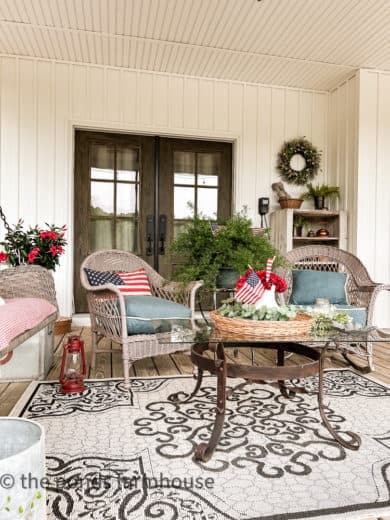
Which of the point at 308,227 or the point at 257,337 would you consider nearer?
the point at 257,337

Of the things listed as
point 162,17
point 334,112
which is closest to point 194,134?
point 162,17

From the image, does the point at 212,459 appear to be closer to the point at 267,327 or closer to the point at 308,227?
the point at 267,327

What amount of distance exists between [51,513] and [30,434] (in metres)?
0.51

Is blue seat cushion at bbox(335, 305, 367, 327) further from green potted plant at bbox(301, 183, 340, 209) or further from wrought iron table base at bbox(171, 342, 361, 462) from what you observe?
green potted plant at bbox(301, 183, 340, 209)

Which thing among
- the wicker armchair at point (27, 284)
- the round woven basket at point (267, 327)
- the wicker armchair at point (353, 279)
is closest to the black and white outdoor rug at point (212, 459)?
the round woven basket at point (267, 327)

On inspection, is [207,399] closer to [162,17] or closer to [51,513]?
[51,513]

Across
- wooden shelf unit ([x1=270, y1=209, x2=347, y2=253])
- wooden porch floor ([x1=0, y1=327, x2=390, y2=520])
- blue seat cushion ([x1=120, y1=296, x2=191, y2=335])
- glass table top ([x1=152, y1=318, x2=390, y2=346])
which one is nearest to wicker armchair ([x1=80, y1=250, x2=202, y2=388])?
blue seat cushion ([x1=120, y1=296, x2=191, y2=335])

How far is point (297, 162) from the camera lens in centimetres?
520

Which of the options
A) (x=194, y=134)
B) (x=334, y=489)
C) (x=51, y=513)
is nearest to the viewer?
(x=51, y=513)

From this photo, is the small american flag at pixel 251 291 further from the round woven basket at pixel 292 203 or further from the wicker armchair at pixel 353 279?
the round woven basket at pixel 292 203

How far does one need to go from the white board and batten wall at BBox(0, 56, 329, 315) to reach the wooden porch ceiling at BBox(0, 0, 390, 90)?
177 millimetres

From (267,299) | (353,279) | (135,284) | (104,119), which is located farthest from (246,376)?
(104,119)

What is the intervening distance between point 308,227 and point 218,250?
2.51 meters

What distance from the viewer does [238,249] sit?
119 inches
